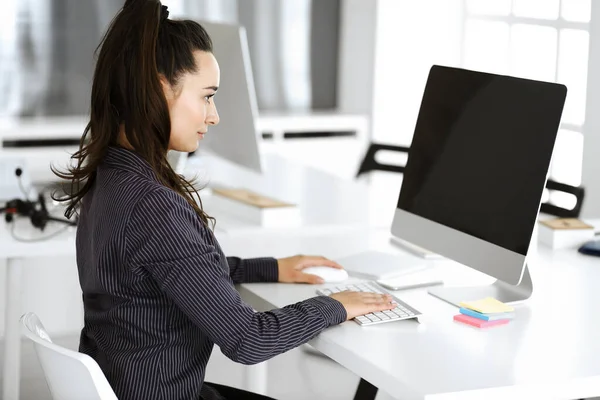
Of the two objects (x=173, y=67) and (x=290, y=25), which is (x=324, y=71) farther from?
(x=173, y=67)

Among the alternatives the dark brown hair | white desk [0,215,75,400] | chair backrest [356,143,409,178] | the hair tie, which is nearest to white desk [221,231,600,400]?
the dark brown hair

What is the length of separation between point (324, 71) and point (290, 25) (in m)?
0.36

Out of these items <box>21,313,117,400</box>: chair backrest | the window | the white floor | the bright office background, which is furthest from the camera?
the bright office background

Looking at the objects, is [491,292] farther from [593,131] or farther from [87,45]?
[87,45]

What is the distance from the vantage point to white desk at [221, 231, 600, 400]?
1.51 metres

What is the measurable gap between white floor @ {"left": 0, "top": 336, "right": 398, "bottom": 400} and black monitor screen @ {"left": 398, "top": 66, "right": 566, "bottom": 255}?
1.22m

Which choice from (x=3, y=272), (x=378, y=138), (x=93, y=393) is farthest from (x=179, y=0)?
(x=93, y=393)

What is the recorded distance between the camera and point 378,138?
18.2 ft

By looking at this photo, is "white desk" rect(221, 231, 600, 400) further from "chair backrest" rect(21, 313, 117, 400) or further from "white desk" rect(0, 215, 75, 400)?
"white desk" rect(0, 215, 75, 400)

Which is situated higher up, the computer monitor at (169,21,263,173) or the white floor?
the computer monitor at (169,21,263,173)

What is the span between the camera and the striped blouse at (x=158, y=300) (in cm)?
156

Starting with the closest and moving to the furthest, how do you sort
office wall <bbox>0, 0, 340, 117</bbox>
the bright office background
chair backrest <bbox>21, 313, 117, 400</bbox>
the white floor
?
chair backrest <bbox>21, 313, 117, 400</bbox> < the white floor < the bright office background < office wall <bbox>0, 0, 340, 117</bbox>

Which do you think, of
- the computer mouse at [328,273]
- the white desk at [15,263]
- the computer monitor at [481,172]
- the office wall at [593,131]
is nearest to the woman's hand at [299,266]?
the computer mouse at [328,273]

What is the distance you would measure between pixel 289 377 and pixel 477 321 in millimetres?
1611
